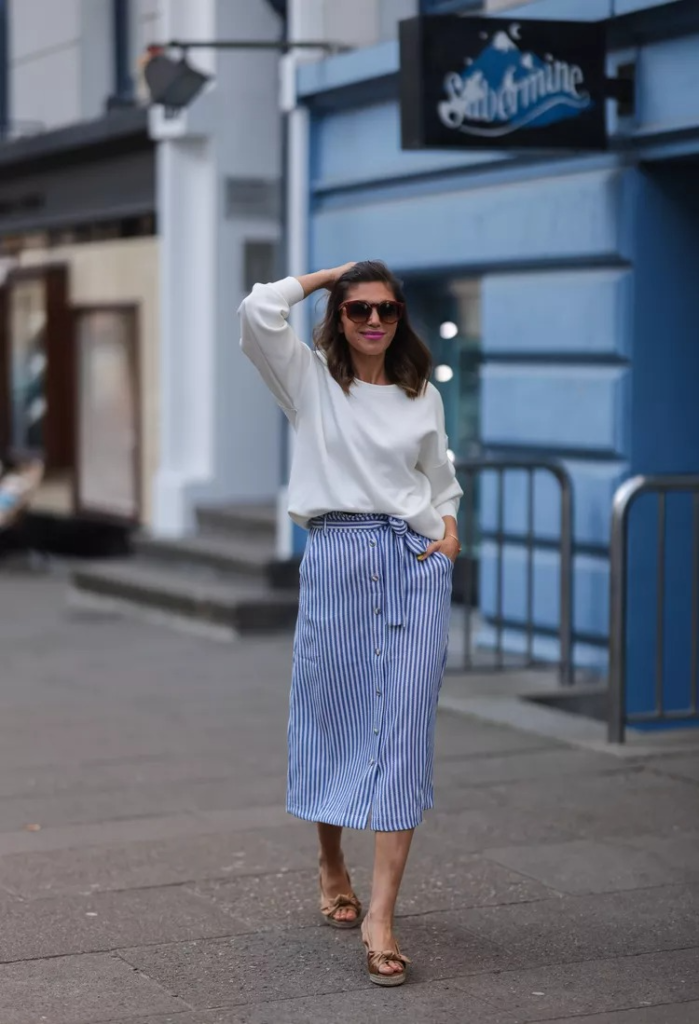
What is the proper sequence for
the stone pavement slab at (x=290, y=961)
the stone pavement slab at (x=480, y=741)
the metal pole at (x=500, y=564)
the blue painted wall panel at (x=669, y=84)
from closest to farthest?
the stone pavement slab at (x=290, y=961), the stone pavement slab at (x=480, y=741), the blue painted wall panel at (x=669, y=84), the metal pole at (x=500, y=564)

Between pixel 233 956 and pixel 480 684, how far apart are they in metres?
4.13

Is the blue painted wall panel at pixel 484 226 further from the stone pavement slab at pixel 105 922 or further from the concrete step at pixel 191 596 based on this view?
the stone pavement slab at pixel 105 922

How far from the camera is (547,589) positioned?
378 inches

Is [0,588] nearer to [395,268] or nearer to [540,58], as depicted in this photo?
[395,268]

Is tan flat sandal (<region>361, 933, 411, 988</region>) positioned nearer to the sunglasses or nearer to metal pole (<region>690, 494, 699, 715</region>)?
the sunglasses

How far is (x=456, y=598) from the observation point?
1173 cm

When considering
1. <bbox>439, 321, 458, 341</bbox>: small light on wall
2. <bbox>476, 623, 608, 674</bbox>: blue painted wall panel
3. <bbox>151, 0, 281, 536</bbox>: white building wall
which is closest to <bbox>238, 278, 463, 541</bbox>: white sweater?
<bbox>476, 623, 608, 674</bbox>: blue painted wall panel

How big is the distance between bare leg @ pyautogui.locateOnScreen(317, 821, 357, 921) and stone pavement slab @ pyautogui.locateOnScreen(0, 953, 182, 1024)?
2.17 ft

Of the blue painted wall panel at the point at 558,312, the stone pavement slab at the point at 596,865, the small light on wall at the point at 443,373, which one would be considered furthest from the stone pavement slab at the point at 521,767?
the small light on wall at the point at 443,373

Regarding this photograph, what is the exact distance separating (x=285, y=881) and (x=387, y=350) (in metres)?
1.79

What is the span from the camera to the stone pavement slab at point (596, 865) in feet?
19.2

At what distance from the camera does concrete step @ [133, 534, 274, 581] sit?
12.1 metres

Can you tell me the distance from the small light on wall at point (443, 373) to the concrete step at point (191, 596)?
1.65m

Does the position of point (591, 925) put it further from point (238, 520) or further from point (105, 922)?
point (238, 520)
